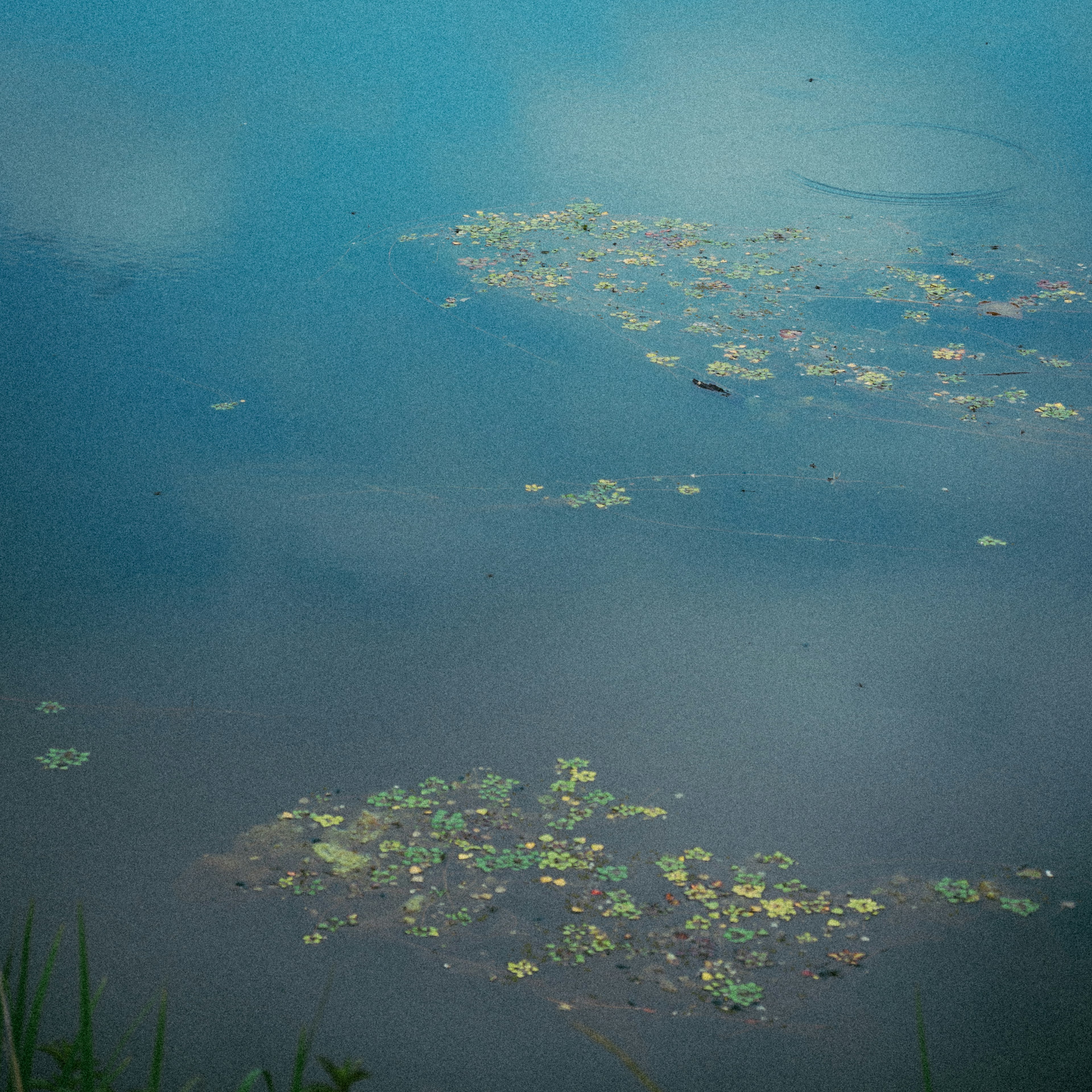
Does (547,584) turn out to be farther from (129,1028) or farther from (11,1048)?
(11,1048)

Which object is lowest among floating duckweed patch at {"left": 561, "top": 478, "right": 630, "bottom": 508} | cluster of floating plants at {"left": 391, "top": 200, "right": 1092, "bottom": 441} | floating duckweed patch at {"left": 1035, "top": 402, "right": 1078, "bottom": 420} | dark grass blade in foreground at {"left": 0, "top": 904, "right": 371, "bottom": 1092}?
dark grass blade in foreground at {"left": 0, "top": 904, "right": 371, "bottom": 1092}

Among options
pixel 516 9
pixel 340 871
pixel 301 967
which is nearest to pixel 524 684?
pixel 340 871

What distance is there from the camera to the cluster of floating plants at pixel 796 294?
4.39 meters

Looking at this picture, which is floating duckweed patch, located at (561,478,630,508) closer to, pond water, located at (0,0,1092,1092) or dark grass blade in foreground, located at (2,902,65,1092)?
pond water, located at (0,0,1092,1092)

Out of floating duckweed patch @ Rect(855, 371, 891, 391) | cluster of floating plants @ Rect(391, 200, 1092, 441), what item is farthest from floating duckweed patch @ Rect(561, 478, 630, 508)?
floating duckweed patch @ Rect(855, 371, 891, 391)

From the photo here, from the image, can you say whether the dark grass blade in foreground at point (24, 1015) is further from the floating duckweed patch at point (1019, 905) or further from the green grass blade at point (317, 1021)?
the floating duckweed patch at point (1019, 905)

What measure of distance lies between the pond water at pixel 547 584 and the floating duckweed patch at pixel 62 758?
12mm

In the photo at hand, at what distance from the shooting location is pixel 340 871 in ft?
7.79

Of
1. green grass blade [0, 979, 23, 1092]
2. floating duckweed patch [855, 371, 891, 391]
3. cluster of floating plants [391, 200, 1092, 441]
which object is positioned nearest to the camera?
green grass blade [0, 979, 23, 1092]

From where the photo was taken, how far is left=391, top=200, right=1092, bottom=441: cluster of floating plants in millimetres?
4395

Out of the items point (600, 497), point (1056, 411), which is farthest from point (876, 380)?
point (600, 497)

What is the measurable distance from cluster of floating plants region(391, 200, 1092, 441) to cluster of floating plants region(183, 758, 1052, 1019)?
86.5 inches

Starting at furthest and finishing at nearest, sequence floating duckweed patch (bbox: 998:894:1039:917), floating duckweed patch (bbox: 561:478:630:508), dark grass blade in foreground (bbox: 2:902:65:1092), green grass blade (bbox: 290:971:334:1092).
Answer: floating duckweed patch (bbox: 561:478:630:508)
floating duckweed patch (bbox: 998:894:1039:917)
green grass blade (bbox: 290:971:334:1092)
dark grass blade in foreground (bbox: 2:902:65:1092)

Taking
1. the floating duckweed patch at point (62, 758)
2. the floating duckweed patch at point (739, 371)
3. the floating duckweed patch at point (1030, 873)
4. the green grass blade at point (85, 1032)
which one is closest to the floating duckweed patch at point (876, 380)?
the floating duckweed patch at point (739, 371)
